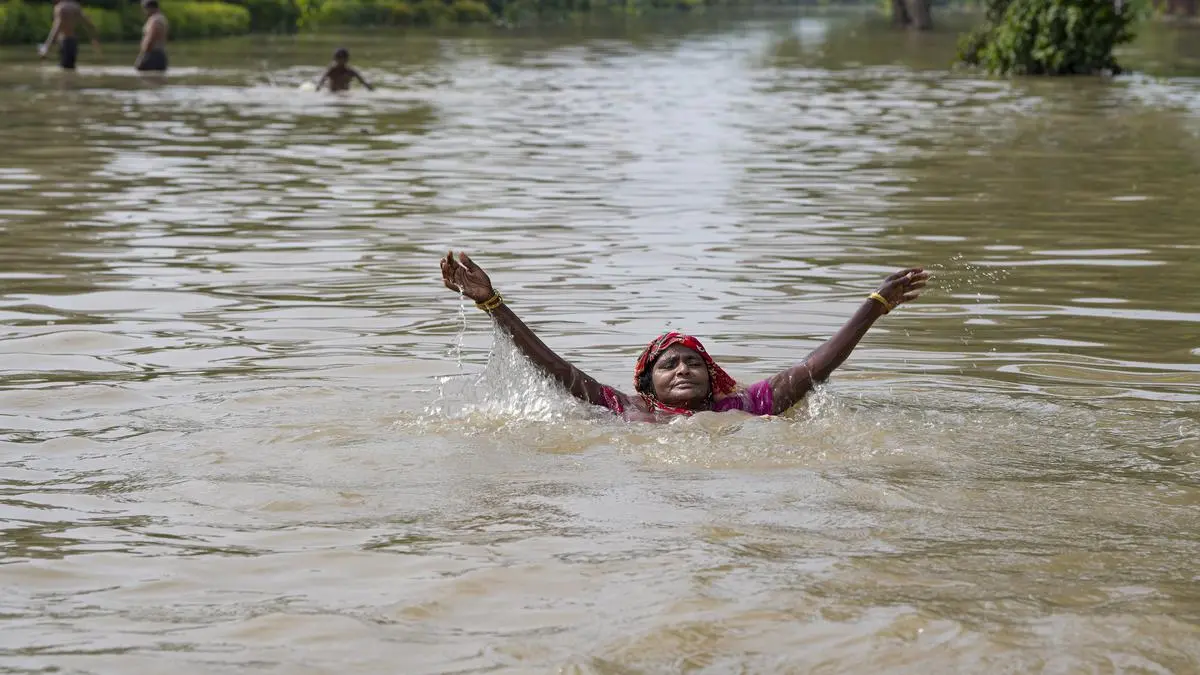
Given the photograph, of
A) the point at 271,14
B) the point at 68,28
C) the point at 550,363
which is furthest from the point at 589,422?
the point at 271,14

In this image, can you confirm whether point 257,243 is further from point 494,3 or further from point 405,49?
point 494,3

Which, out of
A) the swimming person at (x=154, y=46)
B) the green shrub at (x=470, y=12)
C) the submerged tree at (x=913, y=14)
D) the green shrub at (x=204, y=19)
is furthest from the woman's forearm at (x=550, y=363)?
the green shrub at (x=470, y=12)

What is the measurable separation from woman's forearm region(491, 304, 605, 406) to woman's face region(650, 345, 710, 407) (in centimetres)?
29

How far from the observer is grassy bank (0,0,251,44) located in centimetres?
4669

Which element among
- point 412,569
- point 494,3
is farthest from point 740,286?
point 494,3

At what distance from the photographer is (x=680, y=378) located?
8328 millimetres

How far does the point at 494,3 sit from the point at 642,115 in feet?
181

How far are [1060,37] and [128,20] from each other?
27.3m

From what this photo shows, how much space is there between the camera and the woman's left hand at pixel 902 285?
7953 millimetres

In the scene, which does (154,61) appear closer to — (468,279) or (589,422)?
(589,422)

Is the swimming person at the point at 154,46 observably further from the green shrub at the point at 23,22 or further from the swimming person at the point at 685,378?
the swimming person at the point at 685,378

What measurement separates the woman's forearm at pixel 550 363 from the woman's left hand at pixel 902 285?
4.62 ft

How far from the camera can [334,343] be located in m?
10.5

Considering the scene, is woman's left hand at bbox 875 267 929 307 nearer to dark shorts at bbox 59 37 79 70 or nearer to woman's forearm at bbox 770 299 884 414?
woman's forearm at bbox 770 299 884 414
